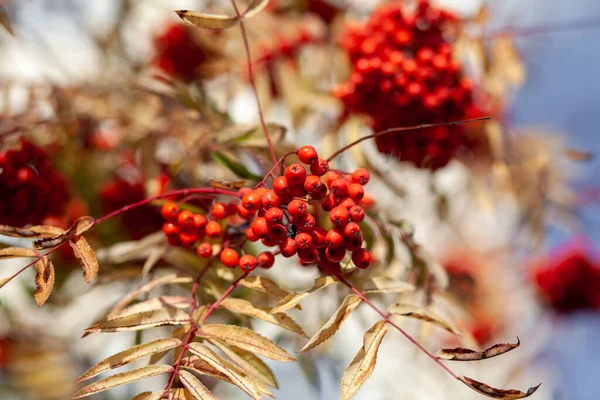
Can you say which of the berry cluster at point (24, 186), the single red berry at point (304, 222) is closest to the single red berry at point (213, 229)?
the single red berry at point (304, 222)

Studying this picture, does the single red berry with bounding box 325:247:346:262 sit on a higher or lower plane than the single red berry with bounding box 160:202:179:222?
lower

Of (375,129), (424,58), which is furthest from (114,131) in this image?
(424,58)

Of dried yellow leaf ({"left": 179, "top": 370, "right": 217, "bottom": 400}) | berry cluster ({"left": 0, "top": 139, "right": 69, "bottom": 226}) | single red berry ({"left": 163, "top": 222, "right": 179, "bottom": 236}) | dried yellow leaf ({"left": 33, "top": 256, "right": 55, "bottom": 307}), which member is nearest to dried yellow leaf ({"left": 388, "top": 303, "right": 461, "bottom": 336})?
dried yellow leaf ({"left": 179, "top": 370, "right": 217, "bottom": 400})

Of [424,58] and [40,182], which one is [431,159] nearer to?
[424,58]

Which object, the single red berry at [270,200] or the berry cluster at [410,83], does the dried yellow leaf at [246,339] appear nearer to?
the single red berry at [270,200]

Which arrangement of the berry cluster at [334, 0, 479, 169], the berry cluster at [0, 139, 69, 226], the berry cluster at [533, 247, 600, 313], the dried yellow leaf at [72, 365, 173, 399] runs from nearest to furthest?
the dried yellow leaf at [72, 365, 173, 399] → the berry cluster at [0, 139, 69, 226] → the berry cluster at [334, 0, 479, 169] → the berry cluster at [533, 247, 600, 313]

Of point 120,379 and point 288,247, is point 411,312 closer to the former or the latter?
point 288,247

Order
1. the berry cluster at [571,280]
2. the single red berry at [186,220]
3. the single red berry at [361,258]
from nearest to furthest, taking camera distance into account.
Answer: the single red berry at [361,258]
the single red berry at [186,220]
the berry cluster at [571,280]

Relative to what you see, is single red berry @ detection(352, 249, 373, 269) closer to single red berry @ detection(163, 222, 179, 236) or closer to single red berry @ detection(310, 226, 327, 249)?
single red berry @ detection(310, 226, 327, 249)
